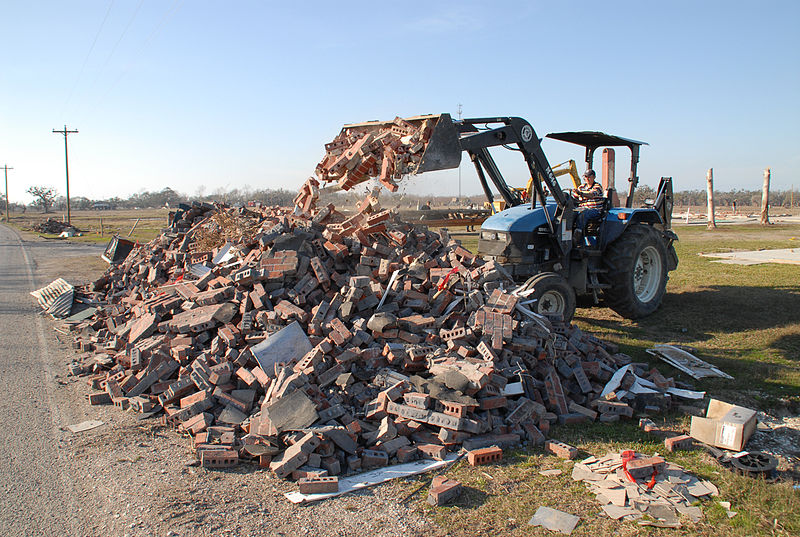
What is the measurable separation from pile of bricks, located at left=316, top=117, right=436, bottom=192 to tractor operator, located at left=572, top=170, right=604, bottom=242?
145 inches

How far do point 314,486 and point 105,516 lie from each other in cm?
151

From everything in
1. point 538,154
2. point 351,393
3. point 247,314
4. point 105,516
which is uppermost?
point 538,154

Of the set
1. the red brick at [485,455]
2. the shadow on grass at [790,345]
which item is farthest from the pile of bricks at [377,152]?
the shadow on grass at [790,345]

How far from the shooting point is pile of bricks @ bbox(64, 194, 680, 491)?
192 inches

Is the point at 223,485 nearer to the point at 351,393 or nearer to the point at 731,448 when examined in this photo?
the point at 351,393

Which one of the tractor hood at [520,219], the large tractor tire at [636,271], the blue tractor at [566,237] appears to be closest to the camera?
the blue tractor at [566,237]

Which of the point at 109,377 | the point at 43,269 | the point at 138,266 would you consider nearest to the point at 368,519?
the point at 109,377

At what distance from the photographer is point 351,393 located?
5.48m

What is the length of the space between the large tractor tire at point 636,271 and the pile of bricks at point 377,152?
4285 millimetres

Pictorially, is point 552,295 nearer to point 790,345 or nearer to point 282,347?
point 790,345

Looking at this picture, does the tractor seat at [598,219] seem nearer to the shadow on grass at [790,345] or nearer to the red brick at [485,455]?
the shadow on grass at [790,345]

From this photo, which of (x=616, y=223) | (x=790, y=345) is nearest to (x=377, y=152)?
(x=616, y=223)

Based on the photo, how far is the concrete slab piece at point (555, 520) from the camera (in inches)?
144

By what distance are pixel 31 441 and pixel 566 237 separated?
7598 mm
